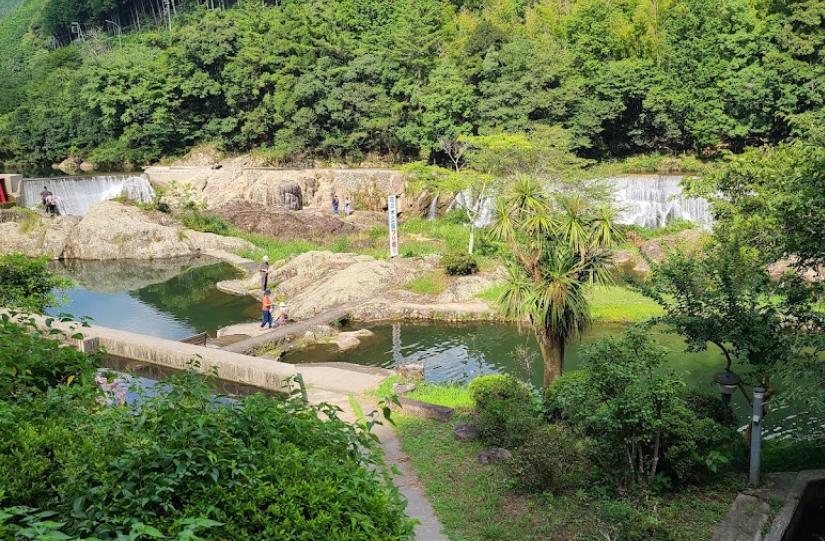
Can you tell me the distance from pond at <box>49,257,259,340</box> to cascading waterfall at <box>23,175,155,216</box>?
8.62 m

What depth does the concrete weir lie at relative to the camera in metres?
11.6

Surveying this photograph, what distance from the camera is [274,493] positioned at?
13.7 feet

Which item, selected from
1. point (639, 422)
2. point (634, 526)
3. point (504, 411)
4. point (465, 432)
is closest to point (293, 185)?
point (465, 432)

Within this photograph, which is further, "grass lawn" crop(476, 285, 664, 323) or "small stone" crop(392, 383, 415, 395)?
"grass lawn" crop(476, 285, 664, 323)

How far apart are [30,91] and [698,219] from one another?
55176 mm

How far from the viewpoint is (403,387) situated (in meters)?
13.5

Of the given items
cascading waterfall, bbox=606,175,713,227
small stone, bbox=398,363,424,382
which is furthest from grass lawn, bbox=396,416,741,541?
cascading waterfall, bbox=606,175,713,227

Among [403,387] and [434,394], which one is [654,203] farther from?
[403,387]

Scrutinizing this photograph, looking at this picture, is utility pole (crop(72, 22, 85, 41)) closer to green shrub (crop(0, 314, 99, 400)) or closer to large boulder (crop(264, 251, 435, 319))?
large boulder (crop(264, 251, 435, 319))

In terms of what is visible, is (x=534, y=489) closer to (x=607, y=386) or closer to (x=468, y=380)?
(x=607, y=386)

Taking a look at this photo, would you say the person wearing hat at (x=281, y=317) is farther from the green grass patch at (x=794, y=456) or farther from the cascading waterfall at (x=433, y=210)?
the cascading waterfall at (x=433, y=210)

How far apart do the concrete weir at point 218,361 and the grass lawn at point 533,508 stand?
2564 mm

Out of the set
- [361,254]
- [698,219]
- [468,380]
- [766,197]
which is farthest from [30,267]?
[698,219]

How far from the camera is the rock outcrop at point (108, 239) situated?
31.4 metres
